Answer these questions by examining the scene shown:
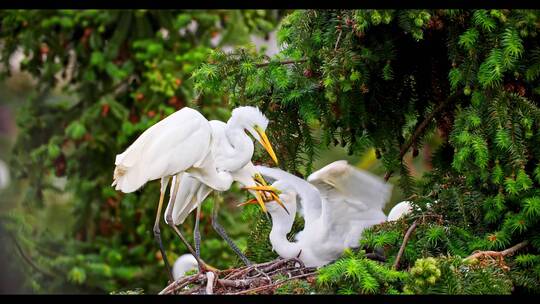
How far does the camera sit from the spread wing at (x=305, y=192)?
4043 millimetres

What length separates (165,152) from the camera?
3588 mm

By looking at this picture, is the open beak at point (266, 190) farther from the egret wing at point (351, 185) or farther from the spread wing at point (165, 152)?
the spread wing at point (165, 152)

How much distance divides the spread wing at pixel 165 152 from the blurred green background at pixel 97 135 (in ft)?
9.07

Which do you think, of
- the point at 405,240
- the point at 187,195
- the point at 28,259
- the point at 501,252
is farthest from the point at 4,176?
the point at 501,252

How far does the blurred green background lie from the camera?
661 cm

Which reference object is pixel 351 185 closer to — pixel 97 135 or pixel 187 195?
pixel 187 195

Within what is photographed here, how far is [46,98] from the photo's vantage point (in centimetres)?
717

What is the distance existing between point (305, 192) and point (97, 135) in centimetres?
295

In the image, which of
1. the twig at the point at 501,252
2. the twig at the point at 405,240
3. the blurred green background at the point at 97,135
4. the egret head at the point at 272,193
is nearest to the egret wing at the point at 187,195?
the egret head at the point at 272,193

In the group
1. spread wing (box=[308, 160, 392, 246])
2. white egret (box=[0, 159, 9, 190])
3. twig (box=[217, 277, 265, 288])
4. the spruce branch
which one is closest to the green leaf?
the spruce branch

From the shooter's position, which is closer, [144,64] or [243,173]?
[243,173]

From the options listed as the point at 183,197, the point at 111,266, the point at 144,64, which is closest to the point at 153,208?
the point at 111,266
